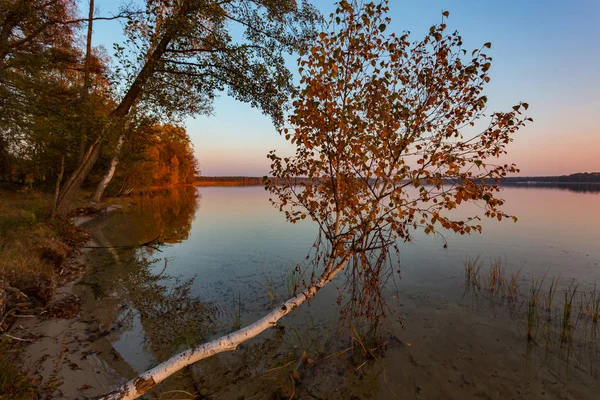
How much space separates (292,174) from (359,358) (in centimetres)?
430

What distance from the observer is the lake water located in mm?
5352

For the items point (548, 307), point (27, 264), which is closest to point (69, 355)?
point (27, 264)

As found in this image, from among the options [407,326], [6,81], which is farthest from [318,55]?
[6,81]

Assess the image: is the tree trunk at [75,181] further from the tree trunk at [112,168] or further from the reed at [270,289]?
the reed at [270,289]

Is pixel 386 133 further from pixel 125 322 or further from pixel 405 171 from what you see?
pixel 125 322

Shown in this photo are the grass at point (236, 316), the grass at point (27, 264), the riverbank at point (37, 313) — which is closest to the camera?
the grass at point (27, 264)

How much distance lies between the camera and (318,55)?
15.7 feet

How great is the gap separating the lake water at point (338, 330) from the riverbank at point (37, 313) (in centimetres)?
59

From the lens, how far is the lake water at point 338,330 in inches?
211

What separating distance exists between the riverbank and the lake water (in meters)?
0.59

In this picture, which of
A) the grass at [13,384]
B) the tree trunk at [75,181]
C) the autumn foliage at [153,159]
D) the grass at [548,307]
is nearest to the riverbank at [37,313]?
the grass at [13,384]

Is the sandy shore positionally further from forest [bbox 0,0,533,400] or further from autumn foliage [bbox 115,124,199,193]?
autumn foliage [bbox 115,124,199,193]

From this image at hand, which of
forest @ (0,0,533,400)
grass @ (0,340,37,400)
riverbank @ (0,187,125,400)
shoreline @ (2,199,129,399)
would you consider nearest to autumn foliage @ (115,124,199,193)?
forest @ (0,0,533,400)

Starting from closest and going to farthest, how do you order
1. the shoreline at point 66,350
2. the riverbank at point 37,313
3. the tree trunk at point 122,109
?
the riverbank at point 37,313, the shoreline at point 66,350, the tree trunk at point 122,109
